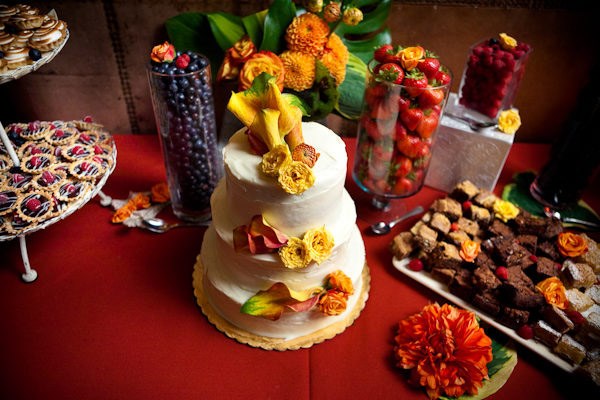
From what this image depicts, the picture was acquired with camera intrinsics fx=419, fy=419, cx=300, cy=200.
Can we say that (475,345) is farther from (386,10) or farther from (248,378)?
(386,10)

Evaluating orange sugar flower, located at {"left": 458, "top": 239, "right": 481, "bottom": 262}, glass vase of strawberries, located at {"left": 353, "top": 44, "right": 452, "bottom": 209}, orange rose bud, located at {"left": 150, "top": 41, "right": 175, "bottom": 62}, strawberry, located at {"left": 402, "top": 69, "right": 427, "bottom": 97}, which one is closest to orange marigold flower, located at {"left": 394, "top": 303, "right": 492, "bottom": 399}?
orange sugar flower, located at {"left": 458, "top": 239, "right": 481, "bottom": 262}

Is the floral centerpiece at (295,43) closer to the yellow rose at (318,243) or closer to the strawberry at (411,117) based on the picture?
the strawberry at (411,117)

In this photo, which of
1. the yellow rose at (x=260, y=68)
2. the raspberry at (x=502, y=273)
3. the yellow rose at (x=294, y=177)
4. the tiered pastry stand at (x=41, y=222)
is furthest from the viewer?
the yellow rose at (x=260, y=68)

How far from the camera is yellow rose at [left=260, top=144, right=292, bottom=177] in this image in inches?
29.4

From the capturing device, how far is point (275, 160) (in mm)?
758

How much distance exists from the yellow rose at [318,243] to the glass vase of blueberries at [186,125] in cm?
47

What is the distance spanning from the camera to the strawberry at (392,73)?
103 cm

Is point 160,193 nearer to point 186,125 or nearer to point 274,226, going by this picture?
point 186,125

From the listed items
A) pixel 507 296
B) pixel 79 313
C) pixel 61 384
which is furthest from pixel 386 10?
pixel 61 384

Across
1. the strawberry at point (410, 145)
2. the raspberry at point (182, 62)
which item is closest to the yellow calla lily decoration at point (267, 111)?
the raspberry at point (182, 62)

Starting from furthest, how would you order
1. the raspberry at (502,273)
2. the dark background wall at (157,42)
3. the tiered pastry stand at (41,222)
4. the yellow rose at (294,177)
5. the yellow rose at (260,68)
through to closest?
the dark background wall at (157,42) < the yellow rose at (260,68) < the raspberry at (502,273) < the tiered pastry stand at (41,222) < the yellow rose at (294,177)

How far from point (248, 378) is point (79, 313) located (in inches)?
17.7

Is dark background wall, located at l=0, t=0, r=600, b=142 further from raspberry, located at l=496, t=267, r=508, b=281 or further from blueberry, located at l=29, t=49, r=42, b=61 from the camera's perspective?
raspberry, located at l=496, t=267, r=508, b=281

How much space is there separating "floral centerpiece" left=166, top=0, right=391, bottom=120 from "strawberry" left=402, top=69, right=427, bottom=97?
24cm
